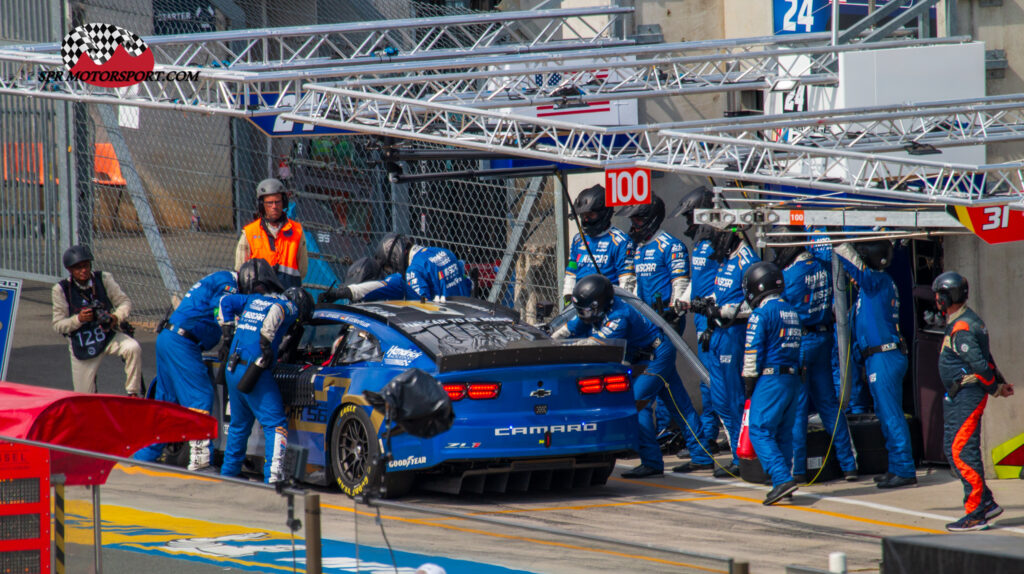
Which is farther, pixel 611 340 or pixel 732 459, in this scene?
pixel 732 459

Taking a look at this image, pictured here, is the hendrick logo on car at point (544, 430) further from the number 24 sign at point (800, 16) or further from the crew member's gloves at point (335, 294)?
the number 24 sign at point (800, 16)

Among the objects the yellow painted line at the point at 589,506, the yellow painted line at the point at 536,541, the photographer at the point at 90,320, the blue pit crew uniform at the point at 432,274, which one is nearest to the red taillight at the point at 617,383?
the yellow painted line at the point at 589,506

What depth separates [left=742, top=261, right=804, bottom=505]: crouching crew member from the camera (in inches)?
403

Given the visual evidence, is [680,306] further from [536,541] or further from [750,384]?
Answer: [536,541]

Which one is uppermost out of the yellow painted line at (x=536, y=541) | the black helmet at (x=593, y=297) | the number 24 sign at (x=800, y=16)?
the number 24 sign at (x=800, y=16)

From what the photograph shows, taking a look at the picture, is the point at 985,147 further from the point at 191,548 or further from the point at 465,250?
the point at 191,548

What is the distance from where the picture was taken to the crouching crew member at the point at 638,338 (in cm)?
1087

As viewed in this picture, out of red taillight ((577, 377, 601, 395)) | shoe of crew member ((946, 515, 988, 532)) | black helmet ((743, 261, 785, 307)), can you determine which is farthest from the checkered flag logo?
shoe of crew member ((946, 515, 988, 532))

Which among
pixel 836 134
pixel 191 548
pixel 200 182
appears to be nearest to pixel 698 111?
pixel 836 134

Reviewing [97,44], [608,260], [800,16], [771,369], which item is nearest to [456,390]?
[771,369]

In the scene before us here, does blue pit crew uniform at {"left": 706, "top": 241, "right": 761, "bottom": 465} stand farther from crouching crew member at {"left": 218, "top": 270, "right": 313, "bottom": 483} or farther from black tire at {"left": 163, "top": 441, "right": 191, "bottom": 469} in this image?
black tire at {"left": 163, "top": 441, "right": 191, "bottom": 469}

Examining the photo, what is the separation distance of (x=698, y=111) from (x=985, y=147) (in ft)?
13.6

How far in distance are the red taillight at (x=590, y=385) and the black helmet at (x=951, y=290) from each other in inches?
96.9

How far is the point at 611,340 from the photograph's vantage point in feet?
35.6
